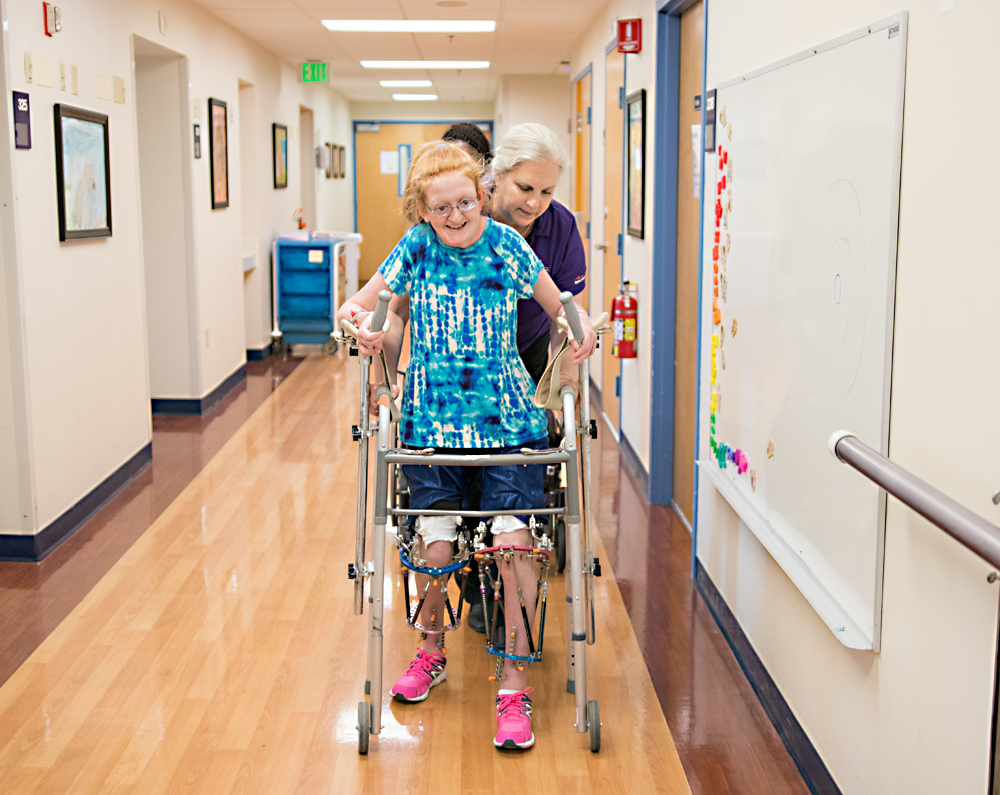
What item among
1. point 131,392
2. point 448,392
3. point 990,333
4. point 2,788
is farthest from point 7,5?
point 990,333

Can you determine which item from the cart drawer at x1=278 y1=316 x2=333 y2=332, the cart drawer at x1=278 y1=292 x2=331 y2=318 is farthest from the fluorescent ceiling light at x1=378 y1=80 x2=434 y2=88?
the cart drawer at x1=278 y1=316 x2=333 y2=332

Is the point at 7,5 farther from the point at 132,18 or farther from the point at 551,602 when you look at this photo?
the point at 551,602

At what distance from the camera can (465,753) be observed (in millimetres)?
2363

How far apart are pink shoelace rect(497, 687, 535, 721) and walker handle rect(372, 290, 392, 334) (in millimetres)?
988

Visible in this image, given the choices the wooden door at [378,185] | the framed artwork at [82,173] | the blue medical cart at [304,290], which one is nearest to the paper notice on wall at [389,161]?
the wooden door at [378,185]

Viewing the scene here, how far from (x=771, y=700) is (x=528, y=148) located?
1.53 m

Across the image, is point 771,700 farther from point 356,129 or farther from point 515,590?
point 356,129

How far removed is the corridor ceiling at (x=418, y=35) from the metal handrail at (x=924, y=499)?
180 inches

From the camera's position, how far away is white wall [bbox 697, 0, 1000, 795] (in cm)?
144

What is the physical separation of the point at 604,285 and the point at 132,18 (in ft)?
10.3

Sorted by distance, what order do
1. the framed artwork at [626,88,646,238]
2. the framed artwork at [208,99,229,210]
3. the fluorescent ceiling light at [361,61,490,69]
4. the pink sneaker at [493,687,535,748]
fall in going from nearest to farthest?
the pink sneaker at [493,687,535,748], the framed artwork at [626,88,646,238], the framed artwork at [208,99,229,210], the fluorescent ceiling light at [361,61,490,69]

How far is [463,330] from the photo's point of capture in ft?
7.48

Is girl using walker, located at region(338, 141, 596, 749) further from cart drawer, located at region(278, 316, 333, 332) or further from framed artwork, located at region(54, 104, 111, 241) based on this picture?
cart drawer, located at region(278, 316, 333, 332)

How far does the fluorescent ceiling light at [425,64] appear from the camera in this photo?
30.6 ft
